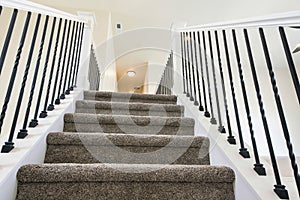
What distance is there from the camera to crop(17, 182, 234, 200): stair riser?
1.00 meters

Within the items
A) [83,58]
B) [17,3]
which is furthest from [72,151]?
[83,58]

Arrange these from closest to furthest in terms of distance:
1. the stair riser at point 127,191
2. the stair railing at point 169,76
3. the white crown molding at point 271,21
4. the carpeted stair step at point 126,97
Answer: the white crown molding at point 271,21, the stair riser at point 127,191, the carpeted stair step at point 126,97, the stair railing at point 169,76

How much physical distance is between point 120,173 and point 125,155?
0.32m

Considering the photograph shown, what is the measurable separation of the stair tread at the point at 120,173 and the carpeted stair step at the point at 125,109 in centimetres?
96

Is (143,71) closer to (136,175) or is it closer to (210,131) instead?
(210,131)

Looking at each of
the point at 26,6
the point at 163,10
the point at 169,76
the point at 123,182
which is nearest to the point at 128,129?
the point at 123,182

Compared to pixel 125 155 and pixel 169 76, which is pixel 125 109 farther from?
pixel 169 76

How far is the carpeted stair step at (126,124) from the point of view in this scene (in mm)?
1648

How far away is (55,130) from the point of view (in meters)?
1.47

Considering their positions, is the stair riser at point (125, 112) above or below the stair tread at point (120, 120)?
above

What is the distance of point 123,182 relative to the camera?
106 centimetres

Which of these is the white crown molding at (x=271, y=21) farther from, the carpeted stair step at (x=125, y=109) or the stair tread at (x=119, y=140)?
the carpeted stair step at (x=125, y=109)

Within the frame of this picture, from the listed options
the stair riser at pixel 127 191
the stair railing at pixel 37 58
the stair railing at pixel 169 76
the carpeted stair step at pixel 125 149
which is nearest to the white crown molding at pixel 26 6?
the stair railing at pixel 37 58

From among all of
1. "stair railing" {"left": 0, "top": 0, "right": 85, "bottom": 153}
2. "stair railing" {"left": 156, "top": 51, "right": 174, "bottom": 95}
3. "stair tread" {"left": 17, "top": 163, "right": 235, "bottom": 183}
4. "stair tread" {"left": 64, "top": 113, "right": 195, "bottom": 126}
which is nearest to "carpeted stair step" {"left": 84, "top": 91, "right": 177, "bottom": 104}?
"stair railing" {"left": 0, "top": 0, "right": 85, "bottom": 153}
